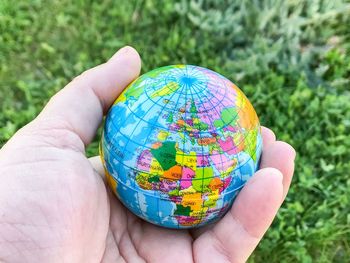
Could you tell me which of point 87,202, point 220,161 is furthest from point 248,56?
point 87,202

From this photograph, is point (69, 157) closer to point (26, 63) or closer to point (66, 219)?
point (66, 219)

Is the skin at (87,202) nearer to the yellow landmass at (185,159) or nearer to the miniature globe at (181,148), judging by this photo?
the miniature globe at (181,148)

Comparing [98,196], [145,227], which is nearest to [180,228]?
[145,227]

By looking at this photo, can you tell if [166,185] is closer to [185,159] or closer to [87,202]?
[185,159]

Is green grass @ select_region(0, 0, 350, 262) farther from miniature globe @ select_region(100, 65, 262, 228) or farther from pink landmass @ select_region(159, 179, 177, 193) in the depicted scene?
pink landmass @ select_region(159, 179, 177, 193)

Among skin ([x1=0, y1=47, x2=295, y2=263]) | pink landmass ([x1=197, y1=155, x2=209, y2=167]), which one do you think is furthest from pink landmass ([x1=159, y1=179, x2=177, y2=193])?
skin ([x1=0, y1=47, x2=295, y2=263])

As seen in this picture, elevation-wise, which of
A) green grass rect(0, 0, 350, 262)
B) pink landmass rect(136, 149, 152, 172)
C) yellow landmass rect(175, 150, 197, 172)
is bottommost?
green grass rect(0, 0, 350, 262)

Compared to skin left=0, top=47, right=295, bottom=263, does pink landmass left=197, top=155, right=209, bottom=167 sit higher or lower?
higher

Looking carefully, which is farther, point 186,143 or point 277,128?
point 277,128
